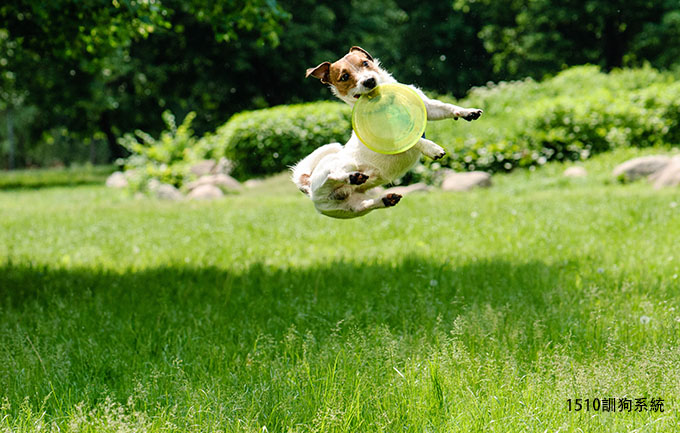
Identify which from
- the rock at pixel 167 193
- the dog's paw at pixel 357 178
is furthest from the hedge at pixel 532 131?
the dog's paw at pixel 357 178

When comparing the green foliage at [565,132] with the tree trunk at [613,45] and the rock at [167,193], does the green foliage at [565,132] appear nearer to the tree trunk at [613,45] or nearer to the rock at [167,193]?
the rock at [167,193]

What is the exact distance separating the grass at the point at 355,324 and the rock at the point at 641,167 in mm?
2321

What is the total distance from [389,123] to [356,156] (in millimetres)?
178

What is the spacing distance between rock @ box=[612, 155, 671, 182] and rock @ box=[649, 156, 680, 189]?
19 cm

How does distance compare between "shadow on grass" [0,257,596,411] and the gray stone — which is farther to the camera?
the gray stone

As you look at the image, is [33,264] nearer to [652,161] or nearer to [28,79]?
[652,161]

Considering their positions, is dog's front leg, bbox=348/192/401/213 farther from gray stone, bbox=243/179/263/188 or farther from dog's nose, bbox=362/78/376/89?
gray stone, bbox=243/179/263/188

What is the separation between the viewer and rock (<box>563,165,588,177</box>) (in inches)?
468

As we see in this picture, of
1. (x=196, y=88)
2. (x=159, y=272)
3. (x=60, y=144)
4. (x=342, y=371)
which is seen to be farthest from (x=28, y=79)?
(x=60, y=144)

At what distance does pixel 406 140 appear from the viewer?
2.28m

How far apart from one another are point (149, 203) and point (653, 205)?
9243 mm

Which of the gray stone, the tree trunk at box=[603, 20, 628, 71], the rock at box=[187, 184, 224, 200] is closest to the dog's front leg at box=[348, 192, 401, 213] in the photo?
the rock at box=[187, 184, 224, 200]

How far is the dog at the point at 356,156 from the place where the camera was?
2301 millimetres

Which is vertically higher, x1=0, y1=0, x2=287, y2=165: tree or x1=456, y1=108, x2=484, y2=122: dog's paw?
x1=0, y1=0, x2=287, y2=165: tree
